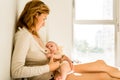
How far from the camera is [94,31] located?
126 inches

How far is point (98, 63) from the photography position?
82.7 inches

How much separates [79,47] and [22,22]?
5.71 ft

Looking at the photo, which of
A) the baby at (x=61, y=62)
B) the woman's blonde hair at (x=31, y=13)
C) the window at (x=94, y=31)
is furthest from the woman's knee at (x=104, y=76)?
the window at (x=94, y=31)

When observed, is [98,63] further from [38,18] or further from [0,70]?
[0,70]

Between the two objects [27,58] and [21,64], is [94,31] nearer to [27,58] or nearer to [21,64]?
[27,58]

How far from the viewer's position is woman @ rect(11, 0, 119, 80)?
1.36 metres

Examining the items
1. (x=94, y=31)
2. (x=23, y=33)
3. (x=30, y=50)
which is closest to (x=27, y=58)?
(x=30, y=50)

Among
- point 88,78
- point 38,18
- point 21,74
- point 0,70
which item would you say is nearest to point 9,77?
point 21,74

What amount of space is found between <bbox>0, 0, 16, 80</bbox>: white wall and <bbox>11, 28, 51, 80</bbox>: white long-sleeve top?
0.05 m

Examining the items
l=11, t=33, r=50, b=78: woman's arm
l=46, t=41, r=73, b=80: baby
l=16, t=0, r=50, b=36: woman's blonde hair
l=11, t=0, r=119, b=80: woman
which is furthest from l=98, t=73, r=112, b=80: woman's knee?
l=16, t=0, r=50, b=36: woman's blonde hair

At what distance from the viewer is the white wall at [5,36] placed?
3.88 ft

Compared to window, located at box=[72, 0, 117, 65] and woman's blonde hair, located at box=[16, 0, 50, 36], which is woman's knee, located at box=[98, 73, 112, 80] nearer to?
woman's blonde hair, located at box=[16, 0, 50, 36]

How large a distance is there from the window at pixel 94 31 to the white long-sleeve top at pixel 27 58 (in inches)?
65.2

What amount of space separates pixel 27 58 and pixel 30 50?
0.21ft
